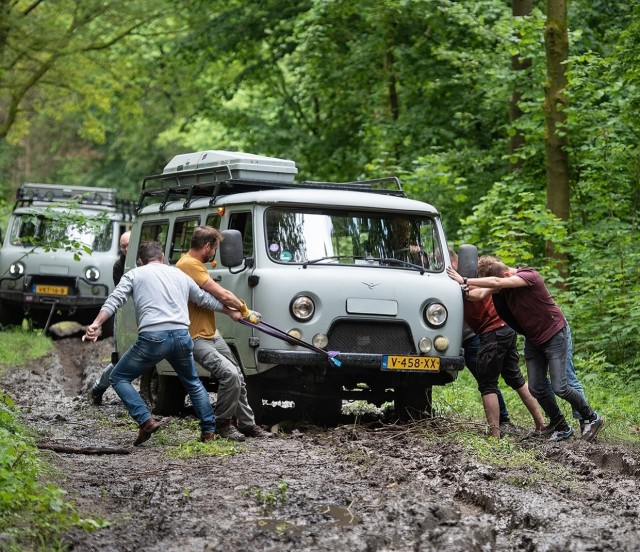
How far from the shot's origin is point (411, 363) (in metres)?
10.3

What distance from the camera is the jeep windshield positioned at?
10.5 m

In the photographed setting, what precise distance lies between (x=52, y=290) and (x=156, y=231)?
9.68 m

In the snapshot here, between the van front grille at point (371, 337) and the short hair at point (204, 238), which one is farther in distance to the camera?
the van front grille at point (371, 337)

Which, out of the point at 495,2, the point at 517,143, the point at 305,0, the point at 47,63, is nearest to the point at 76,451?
the point at 517,143

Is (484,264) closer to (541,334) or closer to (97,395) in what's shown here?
(541,334)

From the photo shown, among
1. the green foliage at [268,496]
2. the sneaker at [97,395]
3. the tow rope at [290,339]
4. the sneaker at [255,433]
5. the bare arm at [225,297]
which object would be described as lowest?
the sneaker at [97,395]

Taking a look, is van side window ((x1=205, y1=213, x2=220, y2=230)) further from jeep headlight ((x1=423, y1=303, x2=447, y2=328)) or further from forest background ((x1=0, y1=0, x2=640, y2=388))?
forest background ((x1=0, y1=0, x2=640, y2=388))

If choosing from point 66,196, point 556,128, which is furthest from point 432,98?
point 66,196

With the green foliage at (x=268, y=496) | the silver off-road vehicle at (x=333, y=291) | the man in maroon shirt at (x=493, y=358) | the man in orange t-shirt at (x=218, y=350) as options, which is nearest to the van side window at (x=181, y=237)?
the silver off-road vehicle at (x=333, y=291)

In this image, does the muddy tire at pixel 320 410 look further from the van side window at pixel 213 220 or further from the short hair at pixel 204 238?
the short hair at pixel 204 238

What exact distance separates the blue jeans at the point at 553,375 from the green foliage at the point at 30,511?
4688 millimetres

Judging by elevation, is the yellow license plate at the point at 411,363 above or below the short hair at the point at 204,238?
below

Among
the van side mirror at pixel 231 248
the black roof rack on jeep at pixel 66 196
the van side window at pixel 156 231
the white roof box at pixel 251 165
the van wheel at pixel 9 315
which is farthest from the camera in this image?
the van wheel at pixel 9 315

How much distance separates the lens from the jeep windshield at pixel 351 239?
34.6ft
